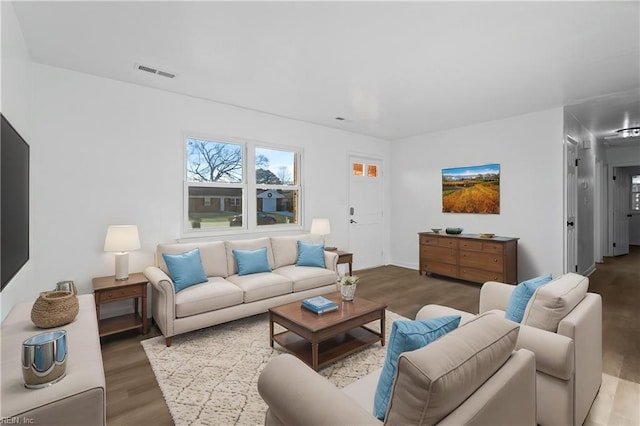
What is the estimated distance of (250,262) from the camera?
376cm

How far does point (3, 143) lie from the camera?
68.9 inches

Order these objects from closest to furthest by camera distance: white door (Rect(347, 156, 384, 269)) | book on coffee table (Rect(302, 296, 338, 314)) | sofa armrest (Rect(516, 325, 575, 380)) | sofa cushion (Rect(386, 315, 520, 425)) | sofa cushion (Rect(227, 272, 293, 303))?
sofa cushion (Rect(386, 315, 520, 425))
sofa armrest (Rect(516, 325, 575, 380))
book on coffee table (Rect(302, 296, 338, 314))
sofa cushion (Rect(227, 272, 293, 303))
white door (Rect(347, 156, 384, 269))

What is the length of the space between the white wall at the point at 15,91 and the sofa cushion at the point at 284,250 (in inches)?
96.9

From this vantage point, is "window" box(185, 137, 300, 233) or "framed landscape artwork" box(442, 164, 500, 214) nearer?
"window" box(185, 137, 300, 233)

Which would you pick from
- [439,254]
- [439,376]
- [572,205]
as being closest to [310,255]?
[439,254]

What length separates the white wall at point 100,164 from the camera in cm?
306

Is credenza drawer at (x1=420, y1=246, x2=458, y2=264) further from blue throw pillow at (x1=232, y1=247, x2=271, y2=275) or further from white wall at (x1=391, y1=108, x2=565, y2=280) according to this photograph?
blue throw pillow at (x1=232, y1=247, x2=271, y2=275)

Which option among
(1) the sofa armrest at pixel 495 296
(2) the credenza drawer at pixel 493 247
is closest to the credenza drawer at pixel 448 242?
(2) the credenza drawer at pixel 493 247

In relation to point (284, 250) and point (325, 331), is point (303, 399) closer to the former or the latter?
point (325, 331)

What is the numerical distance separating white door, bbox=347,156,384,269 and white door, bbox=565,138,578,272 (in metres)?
3.04

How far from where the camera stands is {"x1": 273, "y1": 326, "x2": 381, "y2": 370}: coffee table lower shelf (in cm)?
248

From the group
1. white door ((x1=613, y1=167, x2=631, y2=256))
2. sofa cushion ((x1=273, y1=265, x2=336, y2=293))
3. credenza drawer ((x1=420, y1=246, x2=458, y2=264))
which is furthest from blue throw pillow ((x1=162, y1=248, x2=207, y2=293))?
white door ((x1=613, y1=167, x2=631, y2=256))

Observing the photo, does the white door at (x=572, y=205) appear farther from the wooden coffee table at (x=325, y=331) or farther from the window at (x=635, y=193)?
the window at (x=635, y=193)

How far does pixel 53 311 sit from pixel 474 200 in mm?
5549
